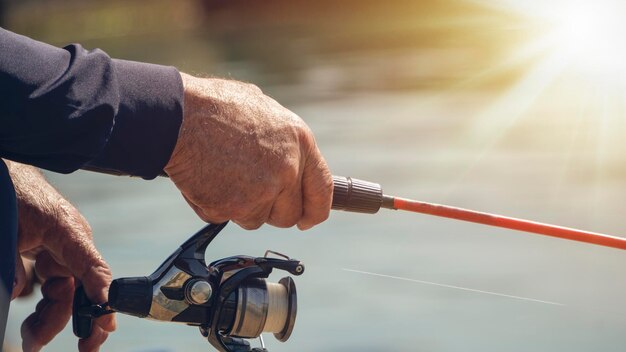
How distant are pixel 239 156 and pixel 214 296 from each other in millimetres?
271

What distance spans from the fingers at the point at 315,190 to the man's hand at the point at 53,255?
482mm

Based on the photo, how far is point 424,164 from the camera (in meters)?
3.42

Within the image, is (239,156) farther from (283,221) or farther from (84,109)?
(84,109)

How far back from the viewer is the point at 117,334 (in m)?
2.60

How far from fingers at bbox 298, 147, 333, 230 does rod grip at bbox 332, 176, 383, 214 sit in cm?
6

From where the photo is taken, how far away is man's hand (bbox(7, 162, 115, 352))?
7.44 ft

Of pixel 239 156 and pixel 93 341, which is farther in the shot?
pixel 93 341

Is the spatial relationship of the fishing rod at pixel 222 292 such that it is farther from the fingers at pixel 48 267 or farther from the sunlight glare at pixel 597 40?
the sunlight glare at pixel 597 40

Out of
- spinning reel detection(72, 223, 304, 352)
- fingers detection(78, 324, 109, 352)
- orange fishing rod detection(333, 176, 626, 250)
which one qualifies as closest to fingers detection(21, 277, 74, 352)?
fingers detection(78, 324, 109, 352)

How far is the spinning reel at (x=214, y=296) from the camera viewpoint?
6.43 ft

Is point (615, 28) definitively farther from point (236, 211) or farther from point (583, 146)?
point (236, 211)

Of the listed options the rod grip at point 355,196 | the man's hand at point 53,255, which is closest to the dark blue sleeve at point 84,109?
the rod grip at point 355,196

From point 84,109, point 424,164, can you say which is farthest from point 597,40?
point 84,109

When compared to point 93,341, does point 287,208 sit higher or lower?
higher
